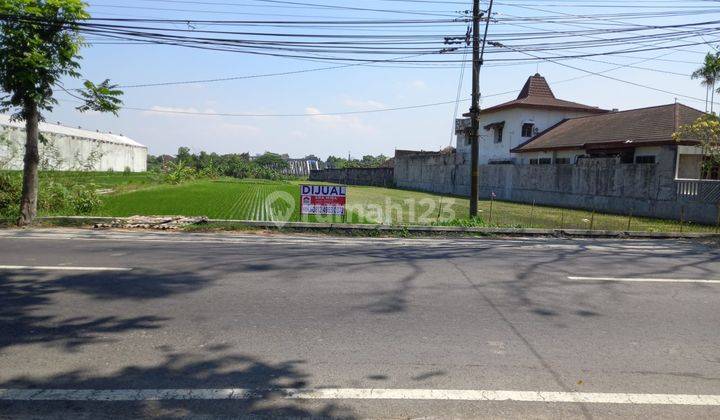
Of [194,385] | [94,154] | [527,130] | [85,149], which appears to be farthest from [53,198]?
[85,149]

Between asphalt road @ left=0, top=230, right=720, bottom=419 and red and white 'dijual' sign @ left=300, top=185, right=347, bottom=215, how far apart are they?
18.2 feet

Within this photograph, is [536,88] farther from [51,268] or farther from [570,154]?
[51,268]

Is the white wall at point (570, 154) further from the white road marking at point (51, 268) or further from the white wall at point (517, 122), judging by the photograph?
the white road marking at point (51, 268)

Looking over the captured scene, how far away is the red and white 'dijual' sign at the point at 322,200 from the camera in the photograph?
14.6m

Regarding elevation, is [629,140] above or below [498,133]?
below

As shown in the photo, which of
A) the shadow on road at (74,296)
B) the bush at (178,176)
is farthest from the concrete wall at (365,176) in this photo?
the shadow on road at (74,296)

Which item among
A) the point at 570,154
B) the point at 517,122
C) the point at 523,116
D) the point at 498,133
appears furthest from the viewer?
the point at 498,133

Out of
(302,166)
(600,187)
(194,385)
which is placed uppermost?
(302,166)

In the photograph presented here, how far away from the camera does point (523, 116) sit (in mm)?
37625

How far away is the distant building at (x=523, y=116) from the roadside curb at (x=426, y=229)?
23383 millimetres

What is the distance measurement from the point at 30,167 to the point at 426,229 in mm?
10750

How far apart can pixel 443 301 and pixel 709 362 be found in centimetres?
278

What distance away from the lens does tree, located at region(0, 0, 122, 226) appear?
12297 millimetres

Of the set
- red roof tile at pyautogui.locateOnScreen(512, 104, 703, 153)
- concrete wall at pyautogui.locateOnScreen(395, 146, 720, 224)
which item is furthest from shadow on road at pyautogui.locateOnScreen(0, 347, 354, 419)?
red roof tile at pyautogui.locateOnScreen(512, 104, 703, 153)
